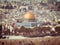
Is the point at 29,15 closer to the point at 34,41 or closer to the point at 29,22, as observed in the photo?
the point at 29,22

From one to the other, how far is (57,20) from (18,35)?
0.65 meters

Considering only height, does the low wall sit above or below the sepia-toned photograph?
below

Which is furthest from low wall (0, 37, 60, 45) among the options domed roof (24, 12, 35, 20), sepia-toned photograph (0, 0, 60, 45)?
domed roof (24, 12, 35, 20)

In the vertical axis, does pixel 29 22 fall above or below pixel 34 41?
above

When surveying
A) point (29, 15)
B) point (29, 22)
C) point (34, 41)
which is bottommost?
point (34, 41)

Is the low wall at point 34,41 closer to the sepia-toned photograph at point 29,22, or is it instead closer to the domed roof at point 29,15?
the sepia-toned photograph at point 29,22

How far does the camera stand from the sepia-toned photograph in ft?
7.31

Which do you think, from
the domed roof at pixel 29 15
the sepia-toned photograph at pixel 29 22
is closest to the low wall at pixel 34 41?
the sepia-toned photograph at pixel 29 22

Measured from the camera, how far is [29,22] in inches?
89.9

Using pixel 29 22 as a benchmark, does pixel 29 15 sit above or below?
above

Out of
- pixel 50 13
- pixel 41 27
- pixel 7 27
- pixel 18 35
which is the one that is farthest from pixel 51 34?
pixel 7 27

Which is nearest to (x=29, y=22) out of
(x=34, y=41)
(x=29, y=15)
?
(x=29, y=15)

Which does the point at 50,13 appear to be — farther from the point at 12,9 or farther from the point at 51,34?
the point at 12,9

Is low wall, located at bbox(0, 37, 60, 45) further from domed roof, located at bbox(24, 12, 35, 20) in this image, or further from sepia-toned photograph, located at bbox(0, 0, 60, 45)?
domed roof, located at bbox(24, 12, 35, 20)
